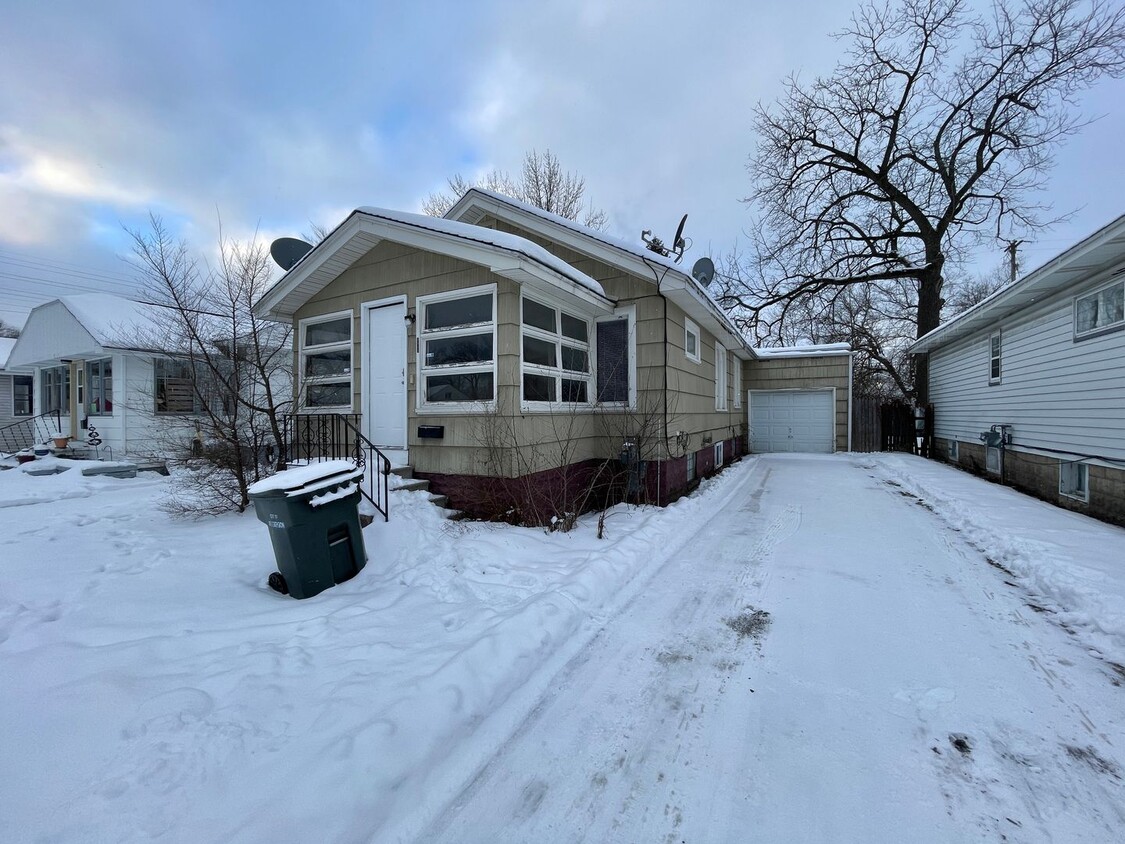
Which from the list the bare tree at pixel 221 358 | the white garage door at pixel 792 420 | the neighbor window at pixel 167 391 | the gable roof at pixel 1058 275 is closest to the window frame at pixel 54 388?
the neighbor window at pixel 167 391

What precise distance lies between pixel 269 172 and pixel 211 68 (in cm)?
386

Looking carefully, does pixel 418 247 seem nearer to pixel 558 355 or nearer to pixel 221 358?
pixel 558 355

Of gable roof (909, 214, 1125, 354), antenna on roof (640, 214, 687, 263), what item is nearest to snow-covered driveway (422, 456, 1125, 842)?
gable roof (909, 214, 1125, 354)

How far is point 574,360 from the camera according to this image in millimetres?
7133

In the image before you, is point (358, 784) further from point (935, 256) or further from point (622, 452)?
point (935, 256)

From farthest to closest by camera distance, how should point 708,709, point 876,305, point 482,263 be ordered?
point 876,305
point 482,263
point 708,709

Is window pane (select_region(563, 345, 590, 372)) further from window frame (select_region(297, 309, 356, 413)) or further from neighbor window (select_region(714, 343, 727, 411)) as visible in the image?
neighbor window (select_region(714, 343, 727, 411))

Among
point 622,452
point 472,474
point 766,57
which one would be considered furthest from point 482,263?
point 766,57

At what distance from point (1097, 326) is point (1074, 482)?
226cm

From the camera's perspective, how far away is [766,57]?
1242 cm

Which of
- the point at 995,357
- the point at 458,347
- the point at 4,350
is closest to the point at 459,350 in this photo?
the point at 458,347

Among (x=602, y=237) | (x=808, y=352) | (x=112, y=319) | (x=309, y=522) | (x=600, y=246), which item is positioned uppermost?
(x=602, y=237)

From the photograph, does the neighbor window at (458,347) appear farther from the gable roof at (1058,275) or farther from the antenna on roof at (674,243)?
the gable roof at (1058,275)

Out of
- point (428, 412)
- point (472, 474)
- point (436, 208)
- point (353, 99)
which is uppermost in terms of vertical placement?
point (436, 208)
